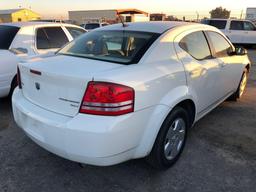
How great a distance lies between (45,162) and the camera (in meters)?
3.27

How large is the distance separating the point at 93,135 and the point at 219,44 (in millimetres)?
2804

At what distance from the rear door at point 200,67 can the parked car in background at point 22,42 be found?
2.98 meters

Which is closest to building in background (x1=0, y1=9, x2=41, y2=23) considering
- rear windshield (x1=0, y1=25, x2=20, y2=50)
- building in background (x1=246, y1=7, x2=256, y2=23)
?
building in background (x1=246, y1=7, x2=256, y2=23)

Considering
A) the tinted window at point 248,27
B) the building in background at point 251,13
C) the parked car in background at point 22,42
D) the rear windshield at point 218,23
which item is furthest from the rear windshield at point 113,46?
the building in background at point 251,13

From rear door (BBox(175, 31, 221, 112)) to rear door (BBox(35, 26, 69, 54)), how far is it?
3090 mm

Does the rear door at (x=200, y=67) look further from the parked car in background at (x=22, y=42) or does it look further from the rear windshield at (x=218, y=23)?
the rear windshield at (x=218, y=23)

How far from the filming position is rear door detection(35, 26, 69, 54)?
219 inches

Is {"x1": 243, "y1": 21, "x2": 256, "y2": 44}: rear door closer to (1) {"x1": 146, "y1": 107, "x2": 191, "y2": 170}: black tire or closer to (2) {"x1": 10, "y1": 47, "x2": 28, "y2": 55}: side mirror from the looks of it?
(2) {"x1": 10, "y1": 47, "x2": 28, "y2": 55}: side mirror

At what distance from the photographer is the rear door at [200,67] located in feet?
10.9

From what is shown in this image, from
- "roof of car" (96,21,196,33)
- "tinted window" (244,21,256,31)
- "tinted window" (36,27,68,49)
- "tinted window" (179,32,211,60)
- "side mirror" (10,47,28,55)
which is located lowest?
"tinted window" (244,21,256,31)

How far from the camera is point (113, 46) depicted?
345 cm

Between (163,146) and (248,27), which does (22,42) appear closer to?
(163,146)

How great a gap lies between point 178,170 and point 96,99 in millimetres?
1356

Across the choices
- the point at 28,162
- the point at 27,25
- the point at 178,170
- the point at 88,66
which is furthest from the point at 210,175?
the point at 27,25
